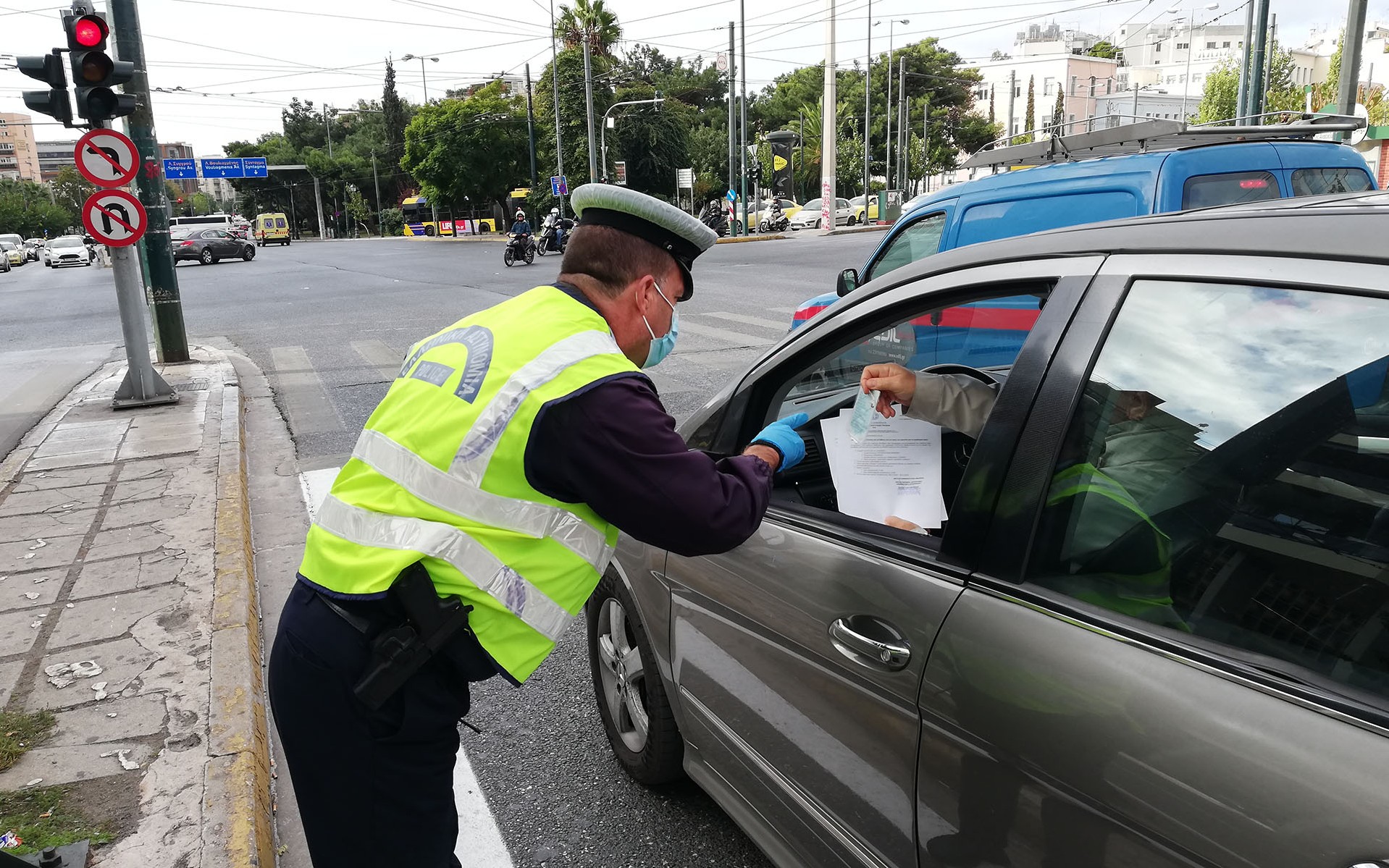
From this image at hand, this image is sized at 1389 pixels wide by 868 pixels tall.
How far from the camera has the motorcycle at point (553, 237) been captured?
3158cm

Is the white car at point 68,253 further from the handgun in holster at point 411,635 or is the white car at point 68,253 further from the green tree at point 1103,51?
the green tree at point 1103,51

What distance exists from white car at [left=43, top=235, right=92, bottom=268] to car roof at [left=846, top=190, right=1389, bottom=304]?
157 feet

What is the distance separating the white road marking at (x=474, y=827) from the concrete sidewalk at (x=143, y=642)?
53 cm

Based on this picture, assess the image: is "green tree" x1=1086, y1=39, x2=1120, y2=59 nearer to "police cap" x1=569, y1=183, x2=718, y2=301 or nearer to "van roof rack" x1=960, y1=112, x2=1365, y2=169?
"van roof rack" x1=960, y1=112, x2=1365, y2=169

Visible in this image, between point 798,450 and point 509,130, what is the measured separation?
58.4 m

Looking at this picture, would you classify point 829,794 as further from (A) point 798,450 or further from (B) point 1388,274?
(B) point 1388,274

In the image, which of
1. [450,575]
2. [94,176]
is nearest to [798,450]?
[450,575]

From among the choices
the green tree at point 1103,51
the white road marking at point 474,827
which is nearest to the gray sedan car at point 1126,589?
the white road marking at point 474,827

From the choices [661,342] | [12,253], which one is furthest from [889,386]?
[12,253]

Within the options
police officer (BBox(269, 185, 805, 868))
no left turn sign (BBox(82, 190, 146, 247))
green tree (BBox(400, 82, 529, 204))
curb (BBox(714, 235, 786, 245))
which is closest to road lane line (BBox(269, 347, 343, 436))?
no left turn sign (BBox(82, 190, 146, 247))

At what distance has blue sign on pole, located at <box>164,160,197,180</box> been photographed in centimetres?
4656

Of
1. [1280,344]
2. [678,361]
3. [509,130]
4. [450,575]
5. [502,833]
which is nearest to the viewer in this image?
[1280,344]

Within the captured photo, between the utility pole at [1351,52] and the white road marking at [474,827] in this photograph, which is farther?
the utility pole at [1351,52]

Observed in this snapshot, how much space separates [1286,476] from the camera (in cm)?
137
